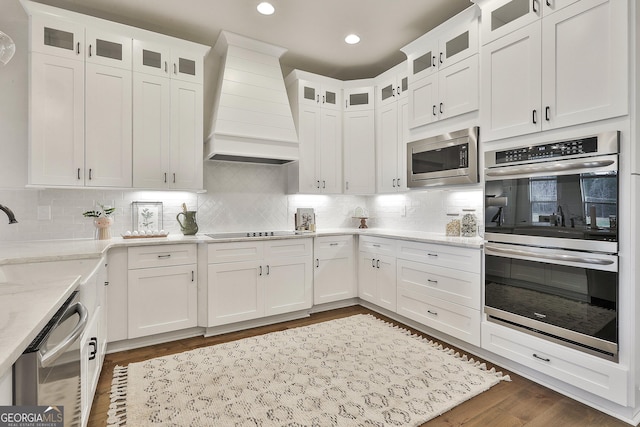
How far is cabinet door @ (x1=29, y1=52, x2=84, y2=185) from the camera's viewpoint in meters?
2.61

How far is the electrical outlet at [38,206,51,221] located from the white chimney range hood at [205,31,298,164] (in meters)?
1.48

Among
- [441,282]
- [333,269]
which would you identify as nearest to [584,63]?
[441,282]

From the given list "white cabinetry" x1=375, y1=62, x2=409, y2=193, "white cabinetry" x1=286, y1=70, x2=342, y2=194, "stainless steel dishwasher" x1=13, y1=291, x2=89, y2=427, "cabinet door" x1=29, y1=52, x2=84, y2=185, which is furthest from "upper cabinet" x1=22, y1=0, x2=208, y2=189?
"white cabinetry" x1=375, y1=62, x2=409, y2=193

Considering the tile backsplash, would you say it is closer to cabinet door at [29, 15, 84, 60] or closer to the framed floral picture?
the framed floral picture

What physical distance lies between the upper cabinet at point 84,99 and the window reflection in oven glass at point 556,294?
3042 millimetres

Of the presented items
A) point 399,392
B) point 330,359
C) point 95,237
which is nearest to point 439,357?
point 399,392

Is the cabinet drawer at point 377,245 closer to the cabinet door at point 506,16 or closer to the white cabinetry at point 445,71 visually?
the white cabinetry at point 445,71

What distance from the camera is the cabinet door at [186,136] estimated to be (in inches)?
125

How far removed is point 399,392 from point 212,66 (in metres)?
3.73

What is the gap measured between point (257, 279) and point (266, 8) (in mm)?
2578

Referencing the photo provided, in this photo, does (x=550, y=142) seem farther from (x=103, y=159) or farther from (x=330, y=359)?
(x=103, y=159)

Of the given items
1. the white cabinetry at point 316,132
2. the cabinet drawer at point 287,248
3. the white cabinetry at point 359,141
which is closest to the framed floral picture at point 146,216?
the cabinet drawer at point 287,248

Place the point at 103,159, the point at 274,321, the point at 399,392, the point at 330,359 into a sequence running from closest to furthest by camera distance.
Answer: the point at 399,392
the point at 330,359
the point at 103,159
the point at 274,321

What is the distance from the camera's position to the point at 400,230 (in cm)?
413
